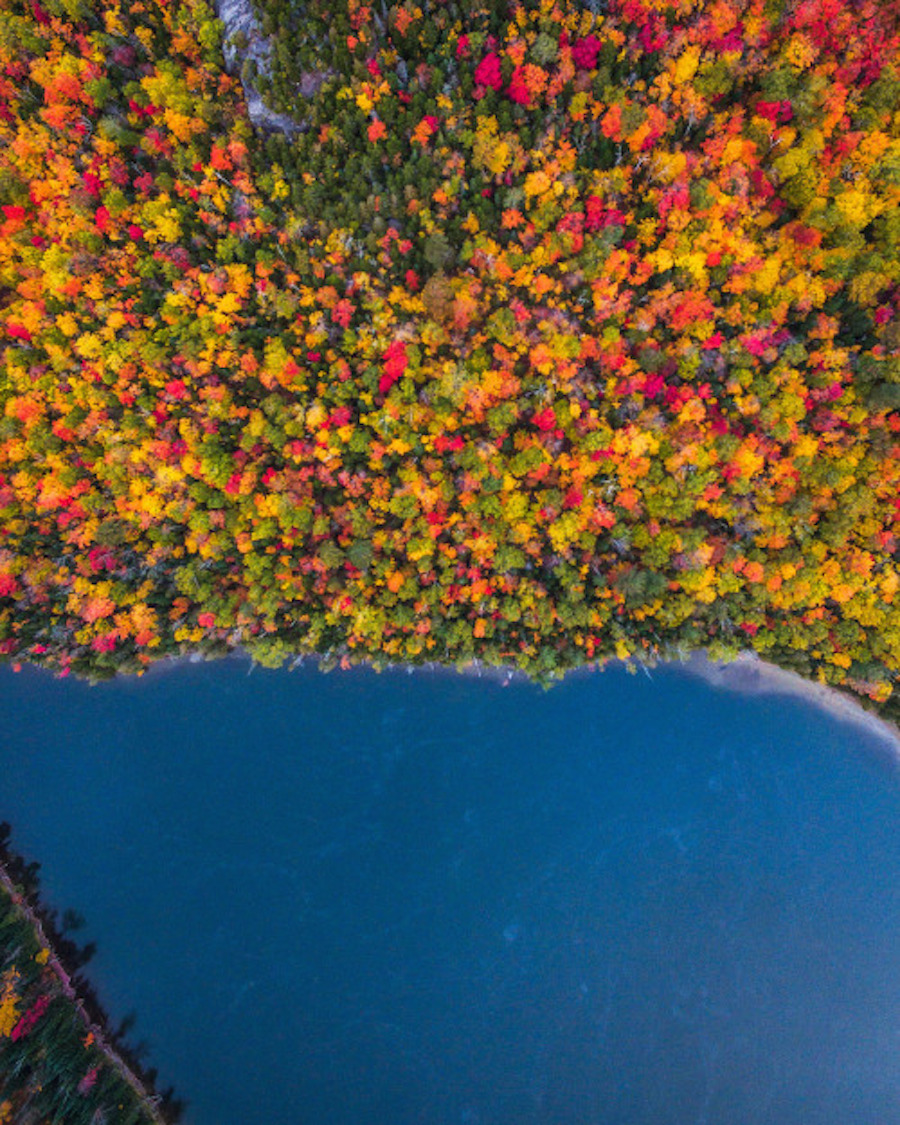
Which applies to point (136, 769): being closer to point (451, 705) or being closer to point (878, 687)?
point (451, 705)

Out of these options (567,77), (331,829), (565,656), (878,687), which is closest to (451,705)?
A: (565,656)

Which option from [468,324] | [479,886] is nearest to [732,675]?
[479,886]

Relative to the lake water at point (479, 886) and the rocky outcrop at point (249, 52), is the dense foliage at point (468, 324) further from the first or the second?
the lake water at point (479, 886)

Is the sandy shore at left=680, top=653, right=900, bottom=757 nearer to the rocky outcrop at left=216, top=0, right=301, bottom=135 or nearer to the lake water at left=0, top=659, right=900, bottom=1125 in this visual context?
the lake water at left=0, top=659, right=900, bottom=1125

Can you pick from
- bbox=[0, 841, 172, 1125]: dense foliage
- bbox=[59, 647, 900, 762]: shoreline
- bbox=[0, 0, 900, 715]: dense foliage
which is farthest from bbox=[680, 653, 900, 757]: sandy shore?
bbox=[0, 841, 172, 1125]: dense foliage

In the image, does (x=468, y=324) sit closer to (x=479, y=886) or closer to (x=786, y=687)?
(x=786, y=687)

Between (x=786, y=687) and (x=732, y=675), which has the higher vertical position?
(x=732, y=675)

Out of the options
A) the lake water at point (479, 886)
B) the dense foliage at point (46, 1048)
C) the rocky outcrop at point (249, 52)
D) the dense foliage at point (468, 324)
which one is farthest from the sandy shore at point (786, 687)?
the dense foliage at point (46, 1048)
